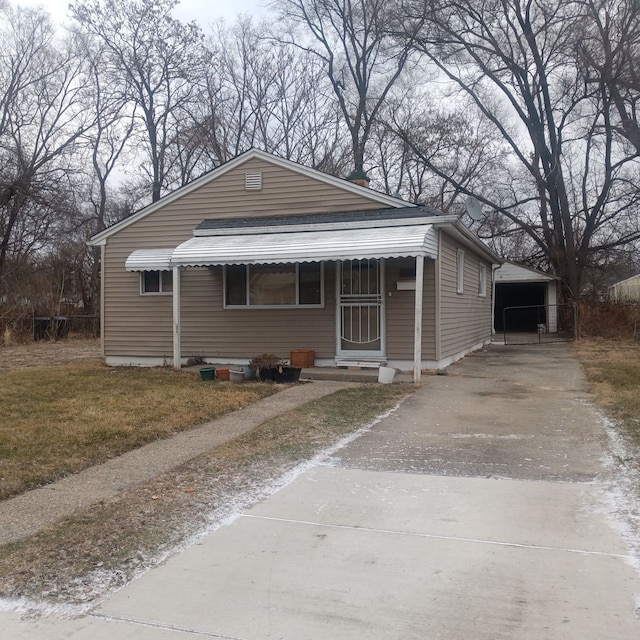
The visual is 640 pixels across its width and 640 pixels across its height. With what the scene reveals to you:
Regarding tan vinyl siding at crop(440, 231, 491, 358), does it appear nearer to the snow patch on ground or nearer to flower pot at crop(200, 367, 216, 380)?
flower pot at crop(200, 367, 216, 380)

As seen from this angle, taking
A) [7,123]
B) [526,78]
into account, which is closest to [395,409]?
[526,78]

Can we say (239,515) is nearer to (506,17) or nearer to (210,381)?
(210,381)

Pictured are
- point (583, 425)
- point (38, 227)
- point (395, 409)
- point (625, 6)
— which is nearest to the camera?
point (583, 425)

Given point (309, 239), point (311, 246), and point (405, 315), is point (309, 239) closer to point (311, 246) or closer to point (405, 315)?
point (311, 246)

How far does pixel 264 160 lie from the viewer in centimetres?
1284

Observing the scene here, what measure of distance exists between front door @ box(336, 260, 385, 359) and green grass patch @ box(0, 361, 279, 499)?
7.77 feet

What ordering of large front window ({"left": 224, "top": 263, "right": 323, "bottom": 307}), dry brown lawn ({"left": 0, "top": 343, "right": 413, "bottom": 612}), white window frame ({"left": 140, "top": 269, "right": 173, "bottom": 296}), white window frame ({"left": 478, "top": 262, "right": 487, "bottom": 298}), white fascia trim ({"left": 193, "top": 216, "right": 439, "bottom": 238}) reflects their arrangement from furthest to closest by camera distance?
white window frame ({"left": 478, "top": 262, "right": 487, "bottom": 298}) → white window frame ({"left": 140, "top": 269, "right": 173, "bottom": 296}) → large front window ({"left": 224, "top": 263, "right": 323, "bottom": 307}) → white fascia trim ({"left": 193, "top": 216, "right": 439, "bottom": 238}) → dry brown lawn ({"left": 0, "top": 343, "right": 413, "bottom": 612})

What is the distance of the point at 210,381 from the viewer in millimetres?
11094

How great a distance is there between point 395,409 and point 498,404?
1.45 meters

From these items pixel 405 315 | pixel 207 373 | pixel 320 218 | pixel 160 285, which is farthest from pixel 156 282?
pixel 405 315

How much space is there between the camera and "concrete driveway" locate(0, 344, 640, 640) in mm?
2891

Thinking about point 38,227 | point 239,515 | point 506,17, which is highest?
point 506,17

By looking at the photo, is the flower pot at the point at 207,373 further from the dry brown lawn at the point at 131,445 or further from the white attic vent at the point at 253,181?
the white attic vent at the point at 253,181

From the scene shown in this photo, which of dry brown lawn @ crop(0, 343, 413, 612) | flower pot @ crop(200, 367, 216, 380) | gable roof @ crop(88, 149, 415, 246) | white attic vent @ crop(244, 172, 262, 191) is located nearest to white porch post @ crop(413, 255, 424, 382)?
dry brown lawn @ crop(0, 343, 413, 612)
